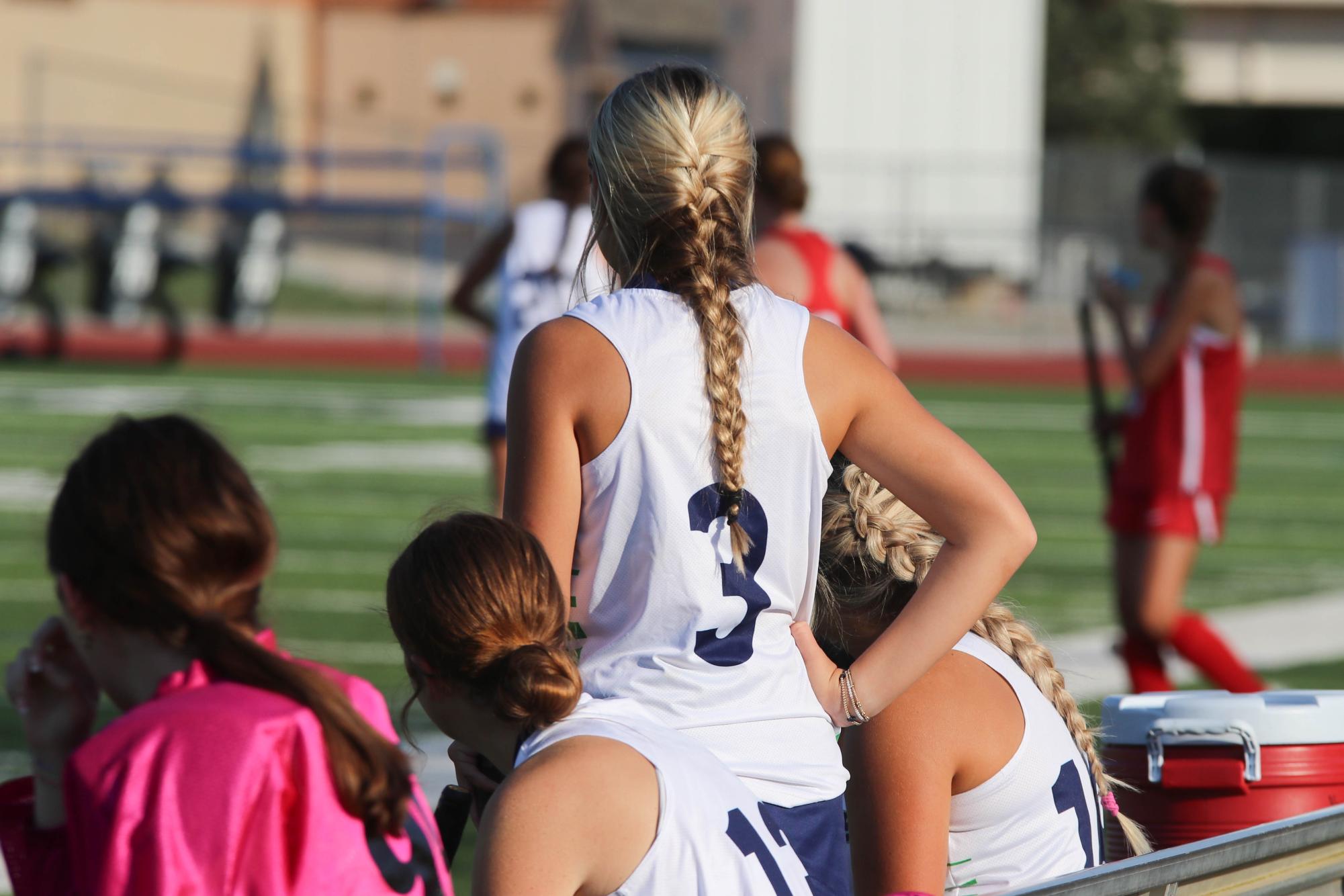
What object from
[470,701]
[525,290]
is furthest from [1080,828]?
[525,290]

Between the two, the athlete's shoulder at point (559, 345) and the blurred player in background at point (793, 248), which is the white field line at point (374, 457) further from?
the athlete's shoulder at point (559, 345)

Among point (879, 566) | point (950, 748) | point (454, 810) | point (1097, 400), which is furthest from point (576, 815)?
point (1097, 400)

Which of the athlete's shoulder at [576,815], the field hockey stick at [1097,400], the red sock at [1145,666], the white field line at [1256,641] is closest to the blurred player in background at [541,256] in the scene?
the field hockey stick at [1097,400]

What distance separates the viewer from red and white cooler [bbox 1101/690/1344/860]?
2992 millimetres

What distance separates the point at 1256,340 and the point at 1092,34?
2763 centimetres

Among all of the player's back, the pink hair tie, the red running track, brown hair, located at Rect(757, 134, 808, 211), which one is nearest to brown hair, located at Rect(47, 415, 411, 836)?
the pink hair tie

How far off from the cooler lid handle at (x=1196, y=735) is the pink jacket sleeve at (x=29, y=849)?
5.89 ft

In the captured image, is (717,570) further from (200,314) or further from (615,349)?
(200,314)

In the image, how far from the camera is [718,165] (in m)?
2.38

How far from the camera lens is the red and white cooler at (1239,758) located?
9.82 feet

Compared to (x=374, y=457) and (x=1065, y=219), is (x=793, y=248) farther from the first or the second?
(x=1065, y=219)

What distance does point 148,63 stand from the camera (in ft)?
112

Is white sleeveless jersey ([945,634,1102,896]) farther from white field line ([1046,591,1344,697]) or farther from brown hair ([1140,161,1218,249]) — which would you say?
white field line ([1046,591,1344,697])

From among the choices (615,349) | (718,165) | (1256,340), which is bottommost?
(1256,340)
